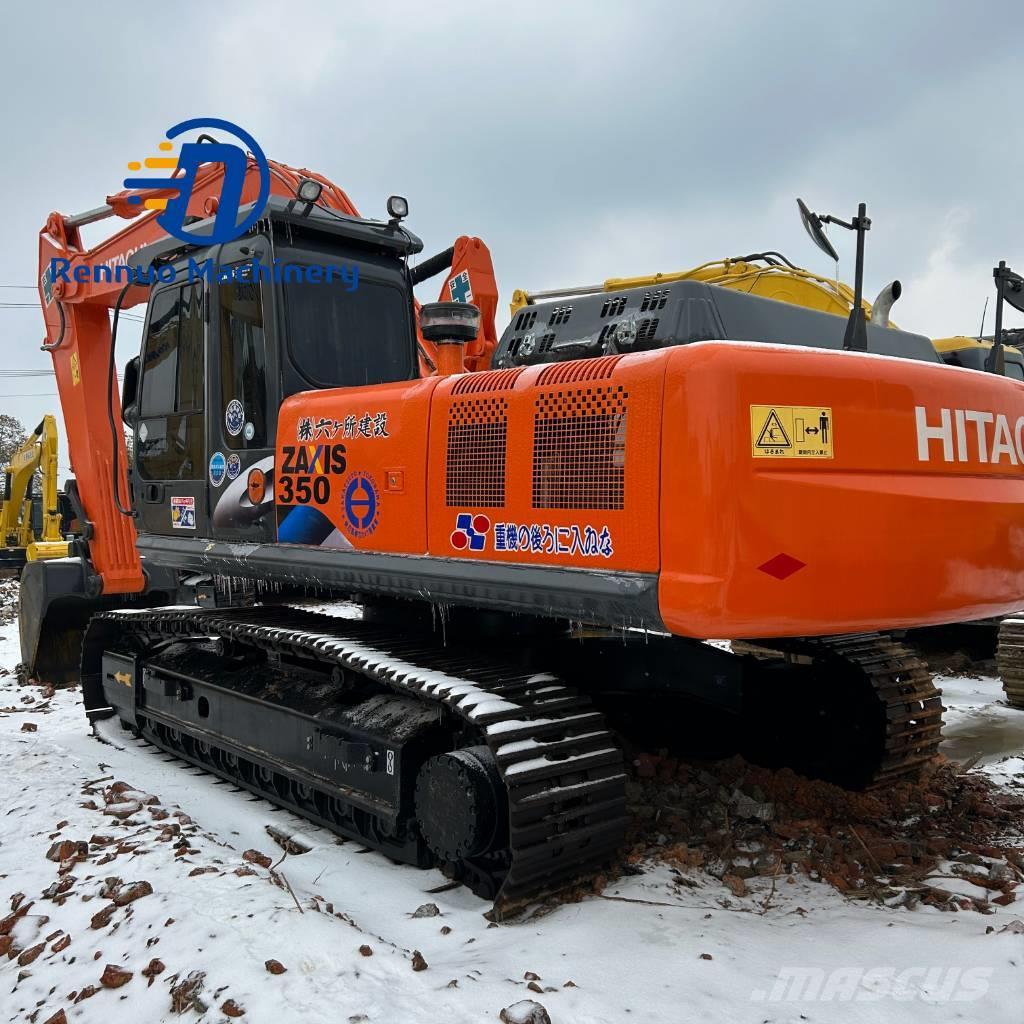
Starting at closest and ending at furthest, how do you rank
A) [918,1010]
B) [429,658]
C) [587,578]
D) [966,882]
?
[918,1010] < [587,578] < [966,882] < [429,658]

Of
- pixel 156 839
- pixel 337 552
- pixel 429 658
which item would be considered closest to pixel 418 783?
pixel 429 658

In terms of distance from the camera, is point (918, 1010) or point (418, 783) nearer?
point (918, 1010)

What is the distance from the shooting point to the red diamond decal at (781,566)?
8.86 ft

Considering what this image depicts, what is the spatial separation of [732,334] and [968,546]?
1.07m

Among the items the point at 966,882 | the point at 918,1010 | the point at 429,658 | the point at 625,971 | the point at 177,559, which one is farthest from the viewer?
the point at 177,559

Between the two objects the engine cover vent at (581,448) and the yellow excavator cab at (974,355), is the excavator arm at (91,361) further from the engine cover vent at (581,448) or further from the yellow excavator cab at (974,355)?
the yellow excavator cab at (974,355)

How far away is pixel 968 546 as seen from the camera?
9.98ft

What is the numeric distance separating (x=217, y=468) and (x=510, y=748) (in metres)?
2.35

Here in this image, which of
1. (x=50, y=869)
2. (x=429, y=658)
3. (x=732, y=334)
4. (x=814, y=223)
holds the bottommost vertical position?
(x=50, y=869)

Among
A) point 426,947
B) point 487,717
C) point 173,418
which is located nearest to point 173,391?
point 173,418

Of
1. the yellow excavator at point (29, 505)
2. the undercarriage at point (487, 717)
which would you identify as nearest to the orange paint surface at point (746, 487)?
the undercarriage at point (487, 717)

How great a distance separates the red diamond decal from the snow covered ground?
1.16 m

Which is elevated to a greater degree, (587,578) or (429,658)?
(587,578)

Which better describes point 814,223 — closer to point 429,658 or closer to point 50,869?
point 429,658
